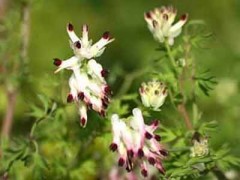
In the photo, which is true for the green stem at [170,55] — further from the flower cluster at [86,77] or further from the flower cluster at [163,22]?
the flower cluster at [86,77]

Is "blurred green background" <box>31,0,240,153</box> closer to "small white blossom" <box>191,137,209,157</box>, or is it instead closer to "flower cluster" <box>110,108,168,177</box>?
"small white blossom" <box>191,137,209,157</box>

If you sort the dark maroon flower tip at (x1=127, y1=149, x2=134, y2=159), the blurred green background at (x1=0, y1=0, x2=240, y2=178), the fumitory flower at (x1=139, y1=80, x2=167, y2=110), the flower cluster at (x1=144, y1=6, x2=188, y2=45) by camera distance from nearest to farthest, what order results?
the dark maroon flower tip at (x1=127, y1=149, x2=134, y2=159)
the fumitory flower at (x1=139, y1=80, x2=167, y2=110)
the flower cluster at (x1=144, y1=6, x2=188, y2=45)
the blurred green background at (x1=0, y1=0, x2=240, y2=178)

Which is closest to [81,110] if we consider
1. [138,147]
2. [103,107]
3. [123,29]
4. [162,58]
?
[103,107]

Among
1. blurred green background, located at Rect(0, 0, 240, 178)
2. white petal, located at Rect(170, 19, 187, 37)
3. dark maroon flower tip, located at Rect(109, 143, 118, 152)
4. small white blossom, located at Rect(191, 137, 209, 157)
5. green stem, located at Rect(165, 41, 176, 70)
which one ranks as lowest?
small white blossom, located at Rect(191, 137, 209, 157)

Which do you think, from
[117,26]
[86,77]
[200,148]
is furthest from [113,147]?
[117,26]

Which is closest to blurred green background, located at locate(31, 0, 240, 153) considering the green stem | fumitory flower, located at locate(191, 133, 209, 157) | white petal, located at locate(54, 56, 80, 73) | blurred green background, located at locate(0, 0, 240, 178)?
blurred green background, located at locate(0, 0, 240, 178)

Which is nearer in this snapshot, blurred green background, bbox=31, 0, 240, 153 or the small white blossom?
the small white blossom

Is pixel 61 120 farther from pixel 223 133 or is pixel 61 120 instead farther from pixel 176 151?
pixel 223 133
